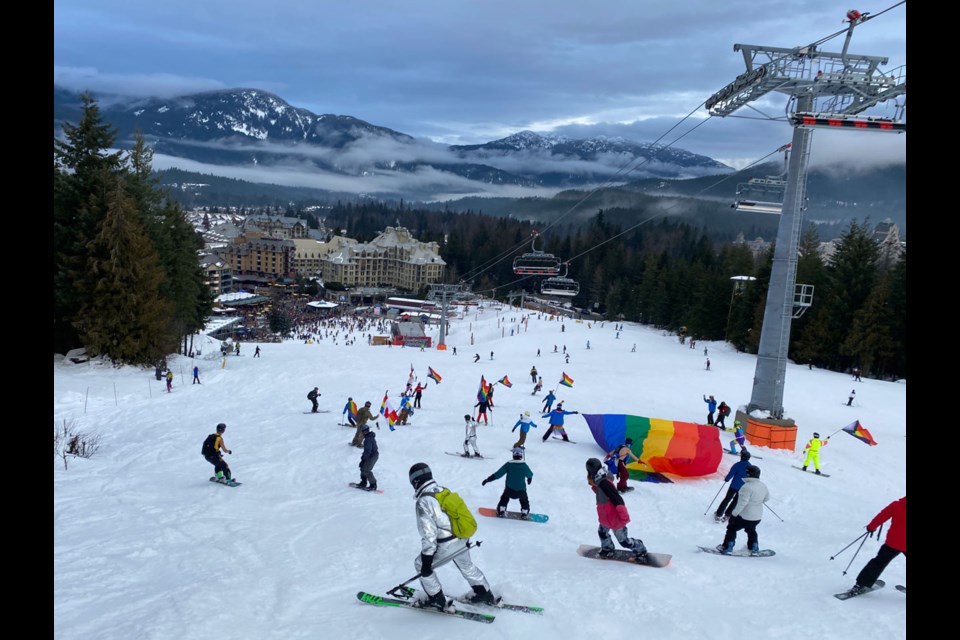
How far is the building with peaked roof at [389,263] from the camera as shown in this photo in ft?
409

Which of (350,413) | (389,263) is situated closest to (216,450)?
(350,413)

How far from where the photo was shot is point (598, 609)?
616cm

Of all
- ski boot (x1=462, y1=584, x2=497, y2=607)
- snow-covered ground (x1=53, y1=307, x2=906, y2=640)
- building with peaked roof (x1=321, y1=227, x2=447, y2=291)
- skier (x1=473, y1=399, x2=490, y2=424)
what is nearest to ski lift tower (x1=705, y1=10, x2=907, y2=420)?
snow-covered ground (x1=53, y1=307, x2=906, y2=640)

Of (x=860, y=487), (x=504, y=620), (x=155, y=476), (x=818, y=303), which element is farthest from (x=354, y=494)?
(x=818, y=303)

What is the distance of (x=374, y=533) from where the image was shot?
8820 millimetres

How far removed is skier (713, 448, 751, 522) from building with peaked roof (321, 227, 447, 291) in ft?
379

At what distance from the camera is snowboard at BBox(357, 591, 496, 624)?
228 inches

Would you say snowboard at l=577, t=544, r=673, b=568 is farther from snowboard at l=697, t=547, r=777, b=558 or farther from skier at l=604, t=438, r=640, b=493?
skier at l=604, t=438, r=640, b=493

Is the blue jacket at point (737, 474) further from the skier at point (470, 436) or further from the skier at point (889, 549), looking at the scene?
the skier at point (470, 436)

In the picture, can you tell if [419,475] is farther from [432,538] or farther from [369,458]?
[369,458]

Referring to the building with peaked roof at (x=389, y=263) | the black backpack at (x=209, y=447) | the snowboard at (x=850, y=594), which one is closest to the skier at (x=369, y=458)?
the black backpack at (x=209, y=447)

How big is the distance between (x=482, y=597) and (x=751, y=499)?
4.14m
